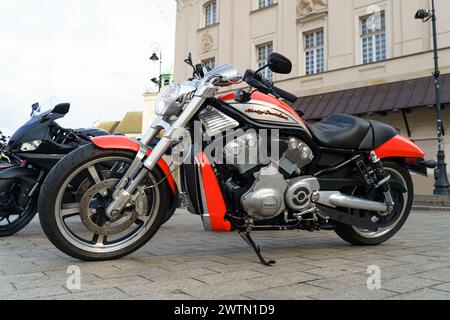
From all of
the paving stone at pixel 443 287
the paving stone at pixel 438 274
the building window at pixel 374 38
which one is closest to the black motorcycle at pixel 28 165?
the paving stone at pixel 438 274

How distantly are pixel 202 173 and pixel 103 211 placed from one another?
0.76 m

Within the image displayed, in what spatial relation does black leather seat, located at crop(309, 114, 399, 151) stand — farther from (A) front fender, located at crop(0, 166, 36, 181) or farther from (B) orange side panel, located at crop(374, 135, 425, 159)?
(A) front fender, located at crop(0, 166, 36, 181)

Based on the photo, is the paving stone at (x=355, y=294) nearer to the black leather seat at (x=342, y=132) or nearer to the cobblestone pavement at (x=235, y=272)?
the cobblestone pavement at (x=235, y=272)

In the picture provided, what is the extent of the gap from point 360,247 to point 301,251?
2.04 ft

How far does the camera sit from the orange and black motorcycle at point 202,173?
301 centimetres

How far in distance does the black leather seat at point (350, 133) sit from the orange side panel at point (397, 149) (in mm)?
56

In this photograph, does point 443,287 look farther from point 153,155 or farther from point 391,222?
point 153,155

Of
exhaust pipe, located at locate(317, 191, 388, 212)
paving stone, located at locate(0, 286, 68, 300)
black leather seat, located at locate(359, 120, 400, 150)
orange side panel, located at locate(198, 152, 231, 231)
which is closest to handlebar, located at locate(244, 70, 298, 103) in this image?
orange side panel, located at locate(198, 152, 231, 231)

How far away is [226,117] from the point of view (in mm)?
3156

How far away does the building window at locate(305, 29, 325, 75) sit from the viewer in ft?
61.0

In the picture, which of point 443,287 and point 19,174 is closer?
point 443,287

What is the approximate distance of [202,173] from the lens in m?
3.07

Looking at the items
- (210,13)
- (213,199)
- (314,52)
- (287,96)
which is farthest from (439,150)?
(210,13)
